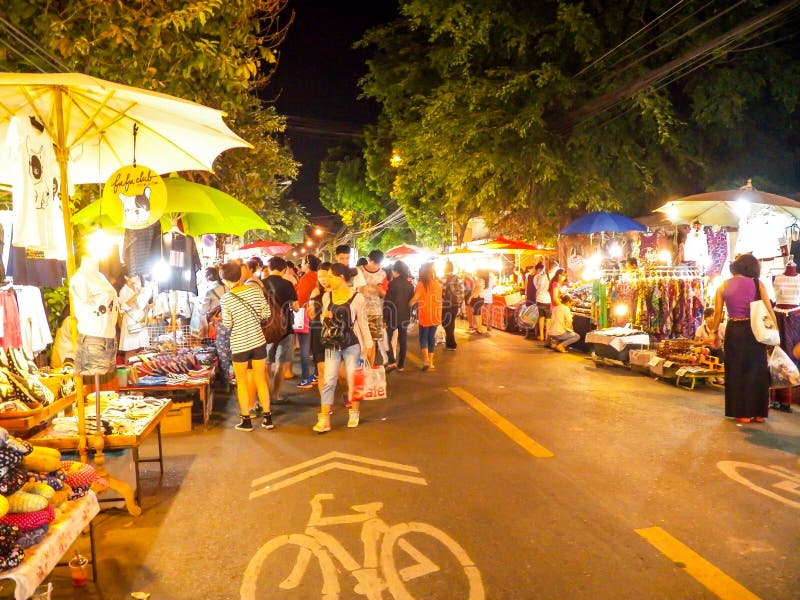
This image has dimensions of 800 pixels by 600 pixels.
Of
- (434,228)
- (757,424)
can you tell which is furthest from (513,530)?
(434,228)

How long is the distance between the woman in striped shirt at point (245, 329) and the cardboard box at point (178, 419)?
26.4 inches

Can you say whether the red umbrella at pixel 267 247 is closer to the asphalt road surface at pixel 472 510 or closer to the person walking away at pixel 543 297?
the person walking away at pixel 543 297

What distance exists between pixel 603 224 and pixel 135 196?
1032cm

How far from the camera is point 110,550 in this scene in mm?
4398

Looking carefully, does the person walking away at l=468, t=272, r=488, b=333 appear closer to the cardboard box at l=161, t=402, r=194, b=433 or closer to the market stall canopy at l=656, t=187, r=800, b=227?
the market stall canopy at l=656, t=187, r=800, b=227

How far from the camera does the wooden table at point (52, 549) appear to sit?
9.08 ft

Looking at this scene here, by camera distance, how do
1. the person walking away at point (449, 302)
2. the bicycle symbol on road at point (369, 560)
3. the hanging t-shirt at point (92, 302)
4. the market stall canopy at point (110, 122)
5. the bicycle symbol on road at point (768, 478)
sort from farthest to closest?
the person walking away at point (449, 302) < the bicycle symbol on road at point (768, 478) < the hanging t-shirt at point (92, 302) < the market stall canopy at point (110, 122) < the bicycle symbol on road at point (369, 560)

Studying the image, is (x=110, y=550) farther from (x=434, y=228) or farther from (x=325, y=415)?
(x=434, y=228)

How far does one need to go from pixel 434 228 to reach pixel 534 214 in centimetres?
1470

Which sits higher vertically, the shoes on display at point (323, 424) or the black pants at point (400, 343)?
the black pants at point (400, 343)

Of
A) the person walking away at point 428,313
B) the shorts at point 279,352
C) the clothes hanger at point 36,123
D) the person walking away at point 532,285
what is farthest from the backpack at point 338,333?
the person walking away at point 532,285

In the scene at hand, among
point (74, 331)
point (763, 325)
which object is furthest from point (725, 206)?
point (74, 331)

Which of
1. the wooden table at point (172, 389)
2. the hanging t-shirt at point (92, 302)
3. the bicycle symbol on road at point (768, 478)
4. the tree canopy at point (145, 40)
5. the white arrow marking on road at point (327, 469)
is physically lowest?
the white arrow marking on road at point (327, 469)

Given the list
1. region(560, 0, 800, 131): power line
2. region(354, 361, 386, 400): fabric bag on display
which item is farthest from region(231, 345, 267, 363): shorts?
region(560, 0, 800, 131): power line
